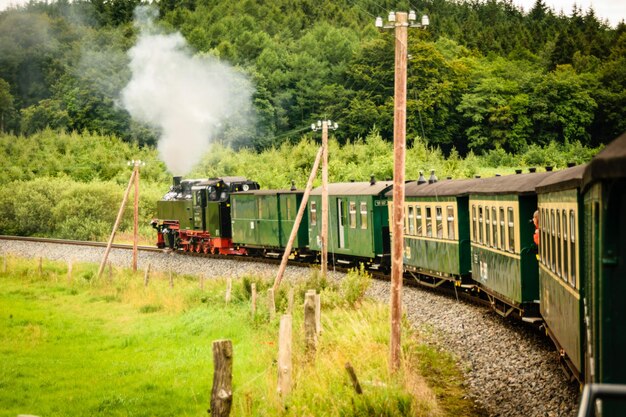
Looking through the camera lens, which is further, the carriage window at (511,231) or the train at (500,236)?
the carriage window at (511,231)

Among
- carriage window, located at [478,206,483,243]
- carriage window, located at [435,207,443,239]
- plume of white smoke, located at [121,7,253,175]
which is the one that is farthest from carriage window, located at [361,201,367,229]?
plume of white smoke, located at [121,7,253,175]

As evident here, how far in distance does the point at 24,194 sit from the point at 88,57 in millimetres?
32443

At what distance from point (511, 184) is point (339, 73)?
2739 inches

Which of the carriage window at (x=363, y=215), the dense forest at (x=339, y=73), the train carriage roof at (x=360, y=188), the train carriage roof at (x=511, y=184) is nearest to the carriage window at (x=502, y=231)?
the train carriage roof at (x=511, y=184)

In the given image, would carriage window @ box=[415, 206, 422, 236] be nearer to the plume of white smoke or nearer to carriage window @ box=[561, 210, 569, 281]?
carriage window @ box=[561, 210, 569, 281]

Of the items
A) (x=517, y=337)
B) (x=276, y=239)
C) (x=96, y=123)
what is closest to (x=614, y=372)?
(x=517, y=337)

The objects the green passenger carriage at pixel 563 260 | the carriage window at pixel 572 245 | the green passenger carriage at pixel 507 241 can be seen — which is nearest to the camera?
the green passenger carriage at pixel 563 260

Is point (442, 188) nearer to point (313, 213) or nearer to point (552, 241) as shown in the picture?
point (313, 213)

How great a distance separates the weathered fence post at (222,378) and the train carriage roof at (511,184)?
603 cm

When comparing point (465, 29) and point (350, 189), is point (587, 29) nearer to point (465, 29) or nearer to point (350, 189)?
point (465, 29)

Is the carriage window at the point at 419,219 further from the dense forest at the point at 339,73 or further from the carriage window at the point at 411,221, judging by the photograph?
the dense forest at the point at 339,73

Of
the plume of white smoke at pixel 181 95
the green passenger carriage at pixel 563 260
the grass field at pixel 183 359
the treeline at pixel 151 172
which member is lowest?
the grass field at pixel 183 359

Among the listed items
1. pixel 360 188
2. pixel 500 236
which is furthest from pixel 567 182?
pixel 360 188

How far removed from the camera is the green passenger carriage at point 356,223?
83.4ft
